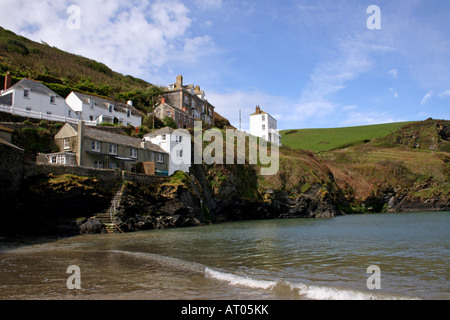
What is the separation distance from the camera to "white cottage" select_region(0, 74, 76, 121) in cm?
4467

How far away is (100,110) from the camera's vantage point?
58406 mm

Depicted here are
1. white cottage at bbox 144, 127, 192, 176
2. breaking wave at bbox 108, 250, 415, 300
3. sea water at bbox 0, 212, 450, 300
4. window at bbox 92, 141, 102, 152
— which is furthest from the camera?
white cottage at bbox 144, 127, 192, 176

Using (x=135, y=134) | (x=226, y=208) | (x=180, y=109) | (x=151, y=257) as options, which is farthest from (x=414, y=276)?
(x=180, y=109)

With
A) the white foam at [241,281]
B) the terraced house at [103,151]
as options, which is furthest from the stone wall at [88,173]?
the white foam at [241,281]

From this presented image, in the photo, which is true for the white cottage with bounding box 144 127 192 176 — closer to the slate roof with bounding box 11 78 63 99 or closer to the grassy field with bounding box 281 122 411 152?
the slate roof with bounding box 11 78 63 99

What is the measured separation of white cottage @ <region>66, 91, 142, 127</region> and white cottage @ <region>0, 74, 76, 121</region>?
264 centimetres

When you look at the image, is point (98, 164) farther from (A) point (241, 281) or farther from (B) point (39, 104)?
(A) point (241, 281)

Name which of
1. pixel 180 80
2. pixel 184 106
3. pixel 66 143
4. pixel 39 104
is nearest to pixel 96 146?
pixel 66 143

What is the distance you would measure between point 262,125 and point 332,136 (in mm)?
41924

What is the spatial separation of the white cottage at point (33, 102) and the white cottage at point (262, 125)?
50.6 meters

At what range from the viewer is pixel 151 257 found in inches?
672

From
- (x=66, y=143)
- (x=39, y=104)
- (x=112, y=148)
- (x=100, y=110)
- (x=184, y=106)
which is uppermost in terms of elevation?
(x=184, y=106)

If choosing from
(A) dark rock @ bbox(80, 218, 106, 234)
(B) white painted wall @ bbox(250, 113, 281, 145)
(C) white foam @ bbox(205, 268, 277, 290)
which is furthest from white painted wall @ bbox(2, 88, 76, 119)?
(B) white painted wall @ bbox(250, 113, 281, 145)
